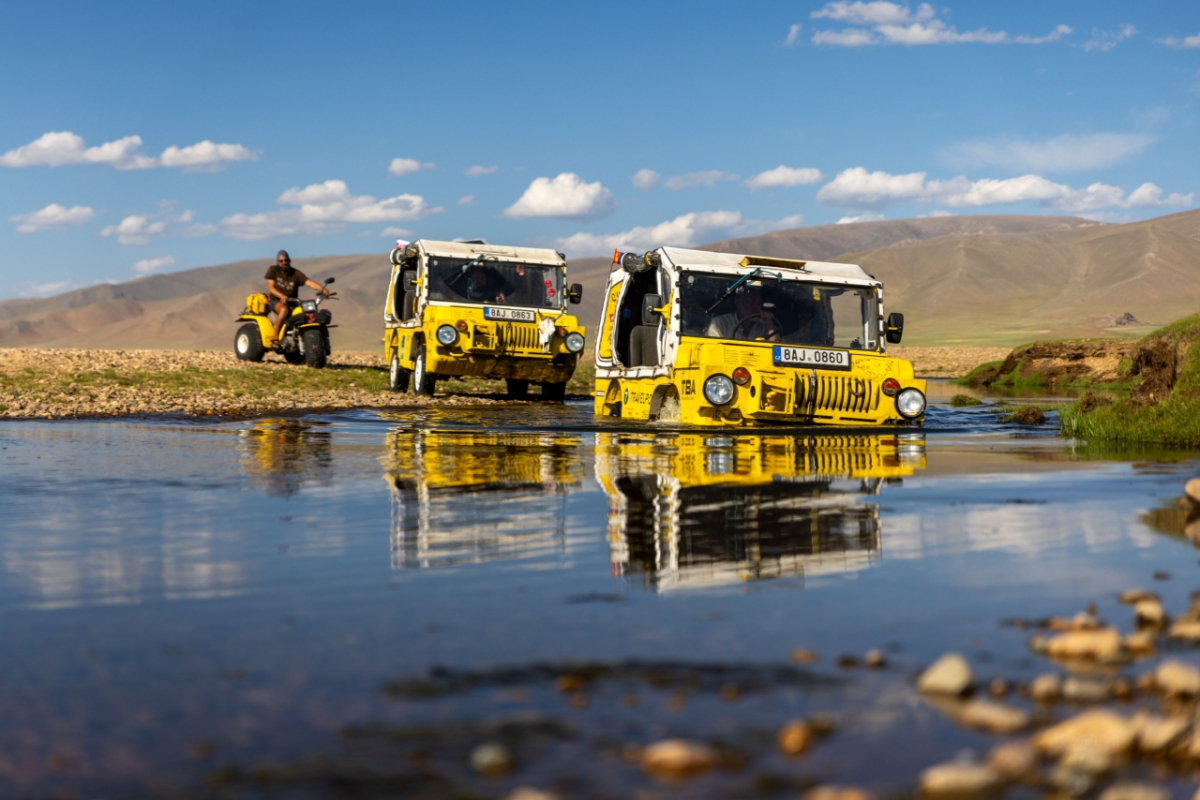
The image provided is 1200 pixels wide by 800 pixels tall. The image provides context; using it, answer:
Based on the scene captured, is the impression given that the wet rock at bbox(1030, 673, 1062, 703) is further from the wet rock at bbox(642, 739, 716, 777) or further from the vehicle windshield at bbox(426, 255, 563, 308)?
the vehicle windshield at bbox(426, 255, 563, 308)

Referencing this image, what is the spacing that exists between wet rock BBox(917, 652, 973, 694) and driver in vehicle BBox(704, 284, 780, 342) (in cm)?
986

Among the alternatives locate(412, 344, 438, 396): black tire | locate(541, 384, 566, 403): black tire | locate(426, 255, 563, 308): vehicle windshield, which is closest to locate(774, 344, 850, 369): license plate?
locate(426, 255, 563, 308): vehicle windshield

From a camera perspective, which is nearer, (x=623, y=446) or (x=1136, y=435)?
(x=623, y=446)

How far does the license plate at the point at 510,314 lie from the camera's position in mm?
19891

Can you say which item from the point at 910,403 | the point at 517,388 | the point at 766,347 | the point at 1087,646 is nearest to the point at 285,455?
the point at 766,347

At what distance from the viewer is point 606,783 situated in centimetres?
271

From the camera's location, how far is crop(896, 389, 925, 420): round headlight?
13.2 m

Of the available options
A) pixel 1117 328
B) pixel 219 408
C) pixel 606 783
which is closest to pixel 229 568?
pixel 606 783

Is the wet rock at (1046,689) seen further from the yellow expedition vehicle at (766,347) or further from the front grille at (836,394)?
the front grille at (836,394)

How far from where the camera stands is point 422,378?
20.3m

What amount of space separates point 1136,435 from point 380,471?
751 centimetres

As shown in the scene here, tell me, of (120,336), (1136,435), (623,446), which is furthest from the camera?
(120,336)

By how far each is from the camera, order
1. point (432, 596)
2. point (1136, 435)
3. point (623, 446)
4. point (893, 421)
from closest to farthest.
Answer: point (432, 596)
point (623, 446)
point (1136, 435)
point (893, 421)

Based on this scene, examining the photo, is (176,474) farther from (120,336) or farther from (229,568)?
(120,336)
